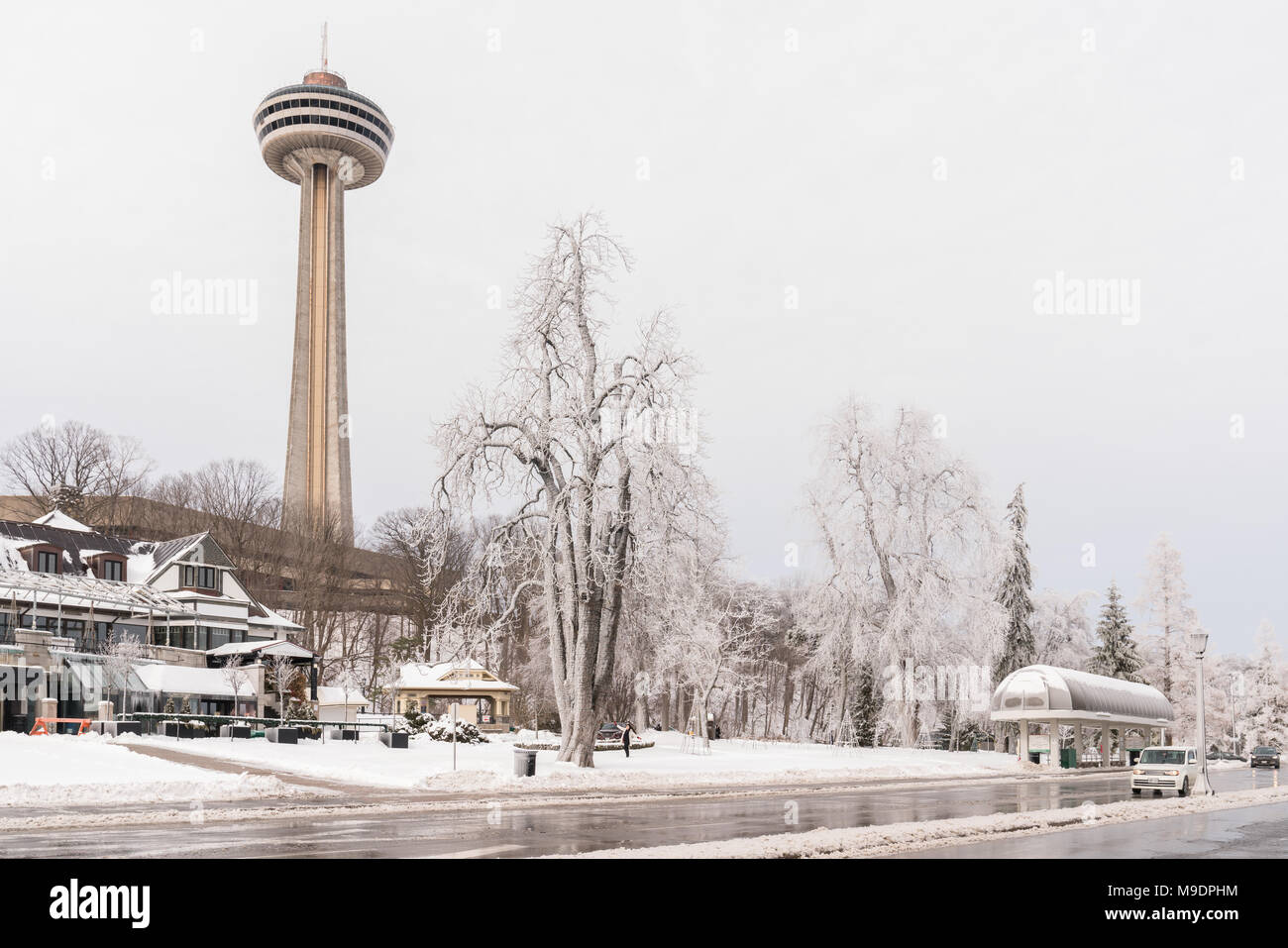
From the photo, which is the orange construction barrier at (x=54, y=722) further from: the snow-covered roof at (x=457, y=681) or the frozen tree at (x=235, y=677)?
the snow-covered roof at (x=457, y=681)

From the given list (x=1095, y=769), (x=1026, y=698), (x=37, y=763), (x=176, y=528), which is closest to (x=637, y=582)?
(x=37, y=763)

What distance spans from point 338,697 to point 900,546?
104ft

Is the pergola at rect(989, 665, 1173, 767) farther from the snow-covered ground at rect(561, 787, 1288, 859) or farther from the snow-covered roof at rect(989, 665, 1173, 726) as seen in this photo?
the snow-covered ground at rect(561, 787, 1288, 859)

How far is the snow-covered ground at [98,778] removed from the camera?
76.8 feet

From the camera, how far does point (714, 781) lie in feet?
113

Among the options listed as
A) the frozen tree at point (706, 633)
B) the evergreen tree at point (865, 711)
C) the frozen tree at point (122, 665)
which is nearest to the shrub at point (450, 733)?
the frozen tree at point (706, 633)

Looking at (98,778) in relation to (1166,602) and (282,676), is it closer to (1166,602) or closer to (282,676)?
(282,676)

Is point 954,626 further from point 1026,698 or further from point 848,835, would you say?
point 848,835

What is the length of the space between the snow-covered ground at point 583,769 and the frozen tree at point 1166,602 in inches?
1504

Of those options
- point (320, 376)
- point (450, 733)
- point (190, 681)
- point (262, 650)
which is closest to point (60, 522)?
point (262, 650)

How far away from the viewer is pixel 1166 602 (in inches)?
3477

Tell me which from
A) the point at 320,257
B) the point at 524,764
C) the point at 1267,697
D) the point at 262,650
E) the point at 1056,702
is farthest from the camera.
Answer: the point at 320,257
